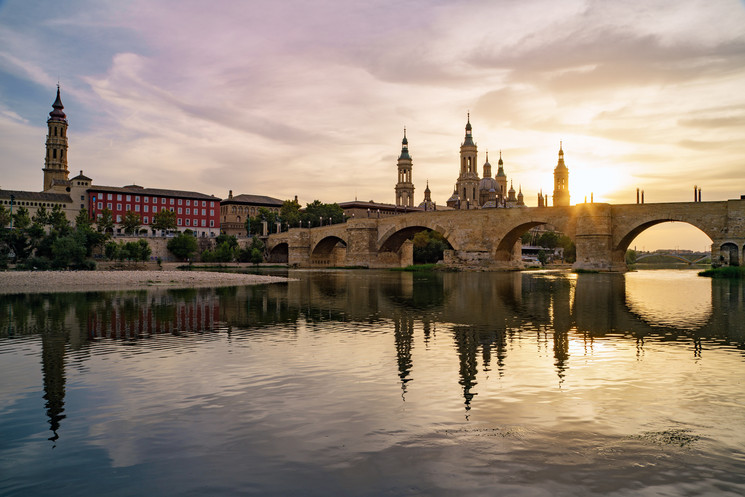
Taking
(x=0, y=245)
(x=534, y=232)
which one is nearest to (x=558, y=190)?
(x=534, y=232)

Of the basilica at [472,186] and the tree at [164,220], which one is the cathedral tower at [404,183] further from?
the tree at [164,220]

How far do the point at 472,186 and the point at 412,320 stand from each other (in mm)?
120220

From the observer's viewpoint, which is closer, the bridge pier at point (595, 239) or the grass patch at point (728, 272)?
the grass patch at point (728, 272)

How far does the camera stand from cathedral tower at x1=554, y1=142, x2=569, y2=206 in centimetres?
13462

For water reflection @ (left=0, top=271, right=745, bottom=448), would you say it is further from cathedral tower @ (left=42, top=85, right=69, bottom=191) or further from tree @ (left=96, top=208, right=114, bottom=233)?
→ cathedral tower @ (left=42, top=85, right=69, bottom=191)

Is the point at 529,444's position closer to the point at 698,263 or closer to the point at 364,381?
the point at 364,381

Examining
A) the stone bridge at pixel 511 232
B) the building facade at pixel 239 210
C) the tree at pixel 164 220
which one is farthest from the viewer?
the building facade at pixel 239 210

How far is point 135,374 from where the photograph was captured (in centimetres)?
1095

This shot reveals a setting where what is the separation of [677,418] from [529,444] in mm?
2638

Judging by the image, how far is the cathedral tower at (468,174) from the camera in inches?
→ 5335

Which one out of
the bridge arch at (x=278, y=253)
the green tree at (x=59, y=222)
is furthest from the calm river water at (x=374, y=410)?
the bridge arch at (x=278, y=253)

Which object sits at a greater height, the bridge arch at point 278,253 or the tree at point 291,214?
the tree at point 291,214

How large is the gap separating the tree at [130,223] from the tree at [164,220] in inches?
124

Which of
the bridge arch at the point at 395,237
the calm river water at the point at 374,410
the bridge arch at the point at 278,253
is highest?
the bridge arch at the point at 395,237
